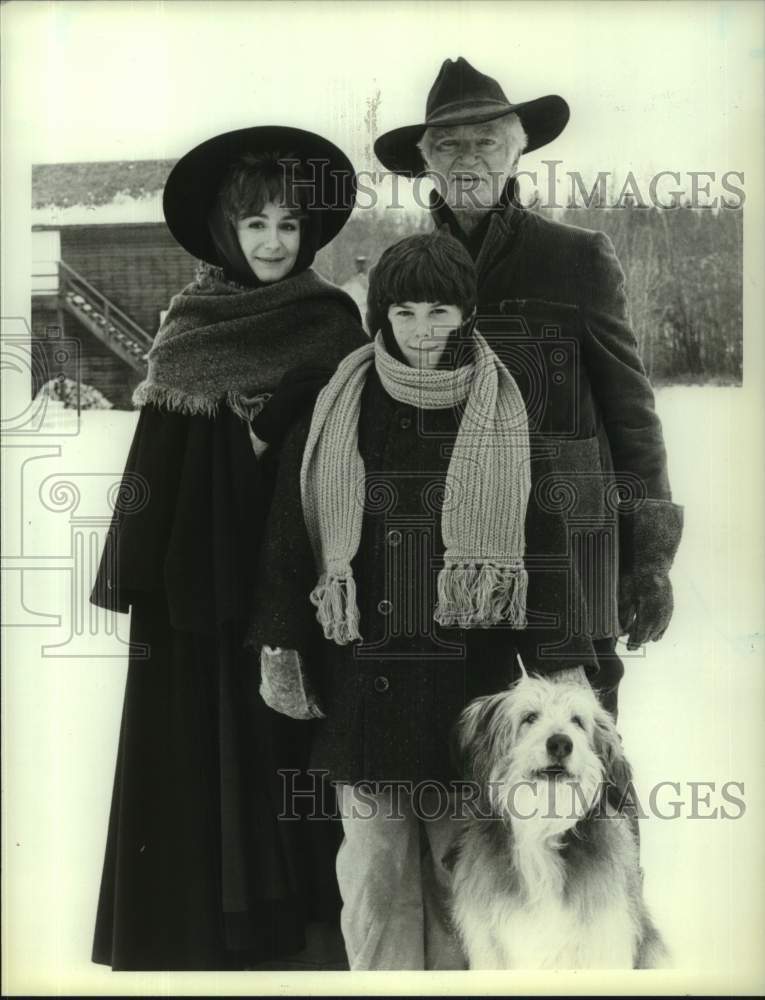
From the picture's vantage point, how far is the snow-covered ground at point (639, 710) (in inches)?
100

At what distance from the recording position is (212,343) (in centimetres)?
247

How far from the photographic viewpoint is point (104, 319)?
8.34 ft

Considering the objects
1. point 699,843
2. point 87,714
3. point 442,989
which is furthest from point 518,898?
point 87,714

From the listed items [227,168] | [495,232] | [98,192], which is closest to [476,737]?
[495,232]

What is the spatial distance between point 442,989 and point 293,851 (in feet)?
1.53

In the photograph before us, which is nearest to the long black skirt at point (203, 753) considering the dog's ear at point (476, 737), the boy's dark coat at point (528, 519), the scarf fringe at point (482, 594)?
the boy's dark coat at point (528, 519)

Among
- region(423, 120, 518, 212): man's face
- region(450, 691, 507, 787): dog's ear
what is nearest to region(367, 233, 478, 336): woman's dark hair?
region(423, 120, 518, 212): man's face

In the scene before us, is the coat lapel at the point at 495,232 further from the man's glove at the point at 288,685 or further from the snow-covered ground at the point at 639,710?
the man's glove at the point at 288,685

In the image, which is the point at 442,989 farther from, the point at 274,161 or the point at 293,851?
the point at 274,161

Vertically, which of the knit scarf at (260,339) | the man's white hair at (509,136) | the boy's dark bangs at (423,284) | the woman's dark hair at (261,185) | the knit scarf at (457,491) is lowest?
the knit scarf at (457,491)

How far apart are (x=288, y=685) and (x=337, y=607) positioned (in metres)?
0.20

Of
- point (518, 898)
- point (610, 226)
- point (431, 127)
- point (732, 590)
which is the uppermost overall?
point (431, 127)

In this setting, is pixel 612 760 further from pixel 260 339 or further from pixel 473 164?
pixel 473 164

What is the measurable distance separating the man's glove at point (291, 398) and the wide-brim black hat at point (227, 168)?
30 cm
